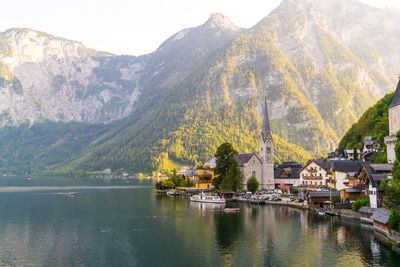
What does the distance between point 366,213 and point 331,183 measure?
34909 millimetres

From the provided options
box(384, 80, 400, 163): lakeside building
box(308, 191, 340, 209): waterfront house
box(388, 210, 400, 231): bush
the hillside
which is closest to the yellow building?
the hillside

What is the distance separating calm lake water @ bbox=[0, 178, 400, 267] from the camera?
54344 mm

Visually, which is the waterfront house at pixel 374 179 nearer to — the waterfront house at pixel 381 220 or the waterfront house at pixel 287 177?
the waterfront house at pixel 381 220

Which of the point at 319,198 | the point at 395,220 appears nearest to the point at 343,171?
the point at 319,198

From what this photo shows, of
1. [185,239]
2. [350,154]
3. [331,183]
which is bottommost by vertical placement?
[185,239]

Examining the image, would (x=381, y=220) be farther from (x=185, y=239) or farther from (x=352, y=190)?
(x=185, y=239)

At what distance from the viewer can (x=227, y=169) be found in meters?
131

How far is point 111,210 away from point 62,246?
4257 cm

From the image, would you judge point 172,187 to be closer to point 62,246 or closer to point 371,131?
point 371,131

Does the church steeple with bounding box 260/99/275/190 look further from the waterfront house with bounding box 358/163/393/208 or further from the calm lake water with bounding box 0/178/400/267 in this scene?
the waterfront house with bounding box 358/163/393/208

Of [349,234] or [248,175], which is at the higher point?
[248,175]

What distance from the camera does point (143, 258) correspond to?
56.1 meters

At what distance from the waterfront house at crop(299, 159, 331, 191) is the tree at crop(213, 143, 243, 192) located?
21690mm

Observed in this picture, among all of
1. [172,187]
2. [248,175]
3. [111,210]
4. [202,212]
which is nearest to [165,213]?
[202,212]
